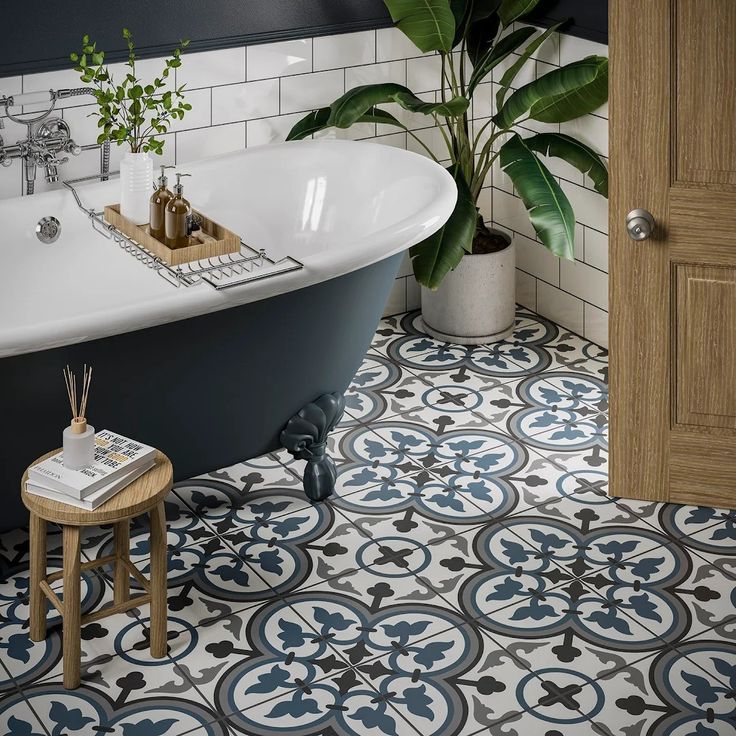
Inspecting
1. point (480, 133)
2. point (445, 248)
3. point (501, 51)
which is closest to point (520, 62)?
point (501, 51)

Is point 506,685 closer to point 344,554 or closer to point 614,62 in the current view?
point 344,554

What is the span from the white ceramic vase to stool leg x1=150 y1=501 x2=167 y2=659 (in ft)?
3.97

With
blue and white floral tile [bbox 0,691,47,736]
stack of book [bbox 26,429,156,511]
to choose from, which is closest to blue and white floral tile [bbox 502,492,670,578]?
stack of book [bbox 26,429,156,511]

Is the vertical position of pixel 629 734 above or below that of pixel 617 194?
below

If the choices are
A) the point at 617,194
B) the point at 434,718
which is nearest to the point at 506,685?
the point at 434,718

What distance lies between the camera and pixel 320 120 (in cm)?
433

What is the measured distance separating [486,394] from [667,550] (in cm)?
112

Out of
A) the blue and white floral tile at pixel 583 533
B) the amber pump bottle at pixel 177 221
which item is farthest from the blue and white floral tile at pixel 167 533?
the blue and white floral tile at pixel 583 533

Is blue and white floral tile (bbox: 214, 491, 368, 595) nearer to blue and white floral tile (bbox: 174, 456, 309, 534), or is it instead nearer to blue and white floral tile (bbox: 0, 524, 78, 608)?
blue and white floral tile (bbox: 174, 456, 309, 534)

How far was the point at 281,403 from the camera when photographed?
3336mm

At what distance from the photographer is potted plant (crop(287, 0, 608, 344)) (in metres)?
4.07

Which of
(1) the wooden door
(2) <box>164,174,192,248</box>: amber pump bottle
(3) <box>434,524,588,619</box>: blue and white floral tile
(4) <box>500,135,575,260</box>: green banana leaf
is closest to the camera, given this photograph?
(1) the wooden door

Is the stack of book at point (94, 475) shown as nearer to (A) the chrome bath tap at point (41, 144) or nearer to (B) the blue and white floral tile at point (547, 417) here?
(A) the chrome bath tap at point (41, 144)

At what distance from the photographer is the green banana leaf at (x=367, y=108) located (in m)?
4.04
